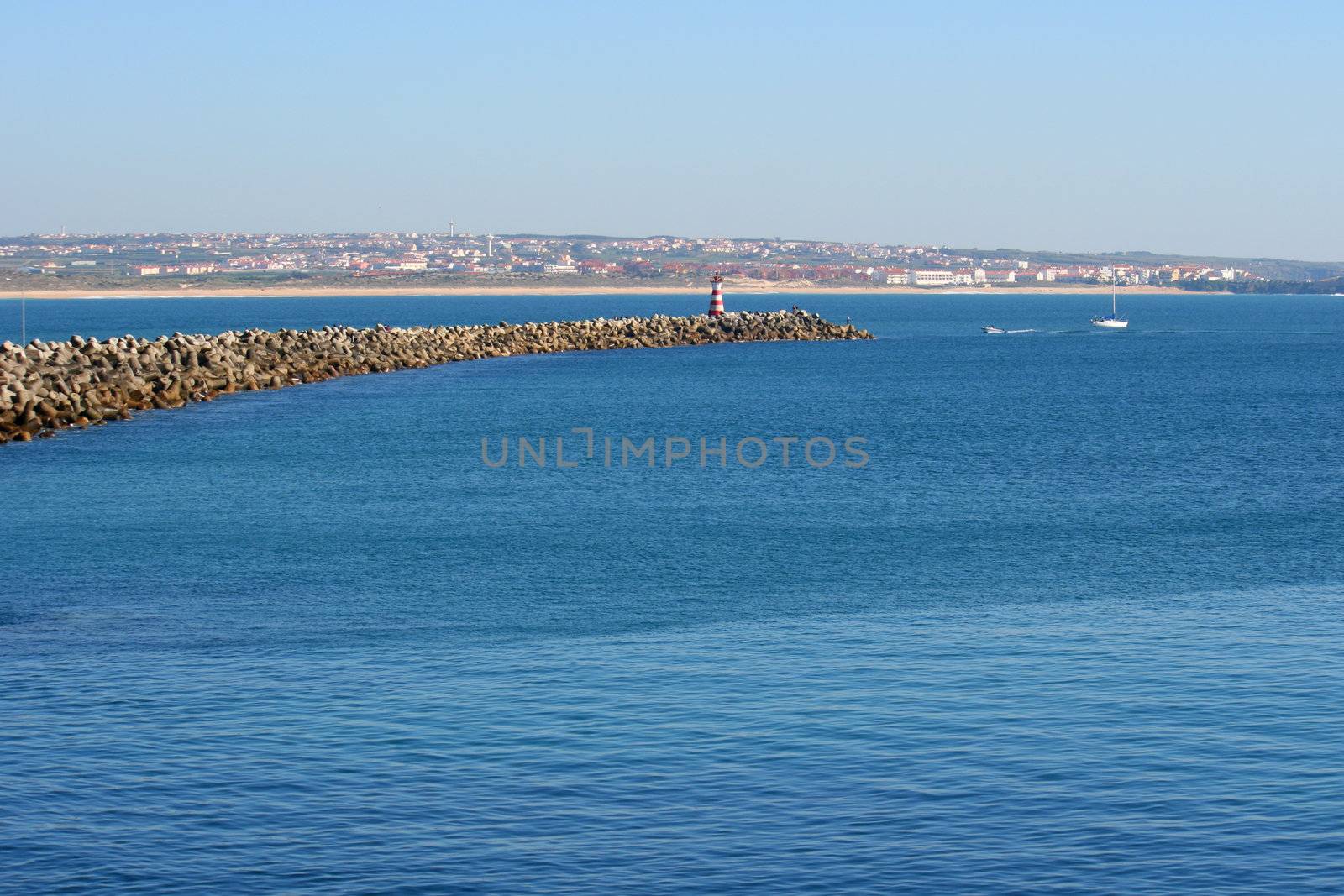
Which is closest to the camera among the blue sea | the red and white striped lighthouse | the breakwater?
the blue sea

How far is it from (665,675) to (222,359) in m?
37.2

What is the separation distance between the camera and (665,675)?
44.1 ft

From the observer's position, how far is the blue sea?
9523mm

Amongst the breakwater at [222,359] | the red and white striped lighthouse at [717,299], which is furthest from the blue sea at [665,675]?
the red and white striped lighthouse at [717,299]

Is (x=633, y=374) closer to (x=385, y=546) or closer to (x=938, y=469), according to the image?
(x=938, y=469)

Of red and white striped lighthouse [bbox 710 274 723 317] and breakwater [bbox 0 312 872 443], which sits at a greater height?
red and white striped lighthouse [bbox 710 274 723 317]

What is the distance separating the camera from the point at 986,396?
51.5 m

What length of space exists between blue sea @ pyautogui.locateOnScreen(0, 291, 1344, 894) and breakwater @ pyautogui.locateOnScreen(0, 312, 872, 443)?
5.73 m

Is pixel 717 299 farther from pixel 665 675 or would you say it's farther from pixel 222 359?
pixel 665 675

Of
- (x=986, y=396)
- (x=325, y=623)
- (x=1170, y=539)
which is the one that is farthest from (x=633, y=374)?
(x=325, y=623)

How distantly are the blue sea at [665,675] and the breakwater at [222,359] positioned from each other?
18.8 feet

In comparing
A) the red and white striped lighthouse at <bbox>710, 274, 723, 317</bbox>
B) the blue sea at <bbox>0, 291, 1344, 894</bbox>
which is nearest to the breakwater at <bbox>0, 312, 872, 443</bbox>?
the red and white striped lighthouse at <bbox>710, 274, 723, 317</bbox>

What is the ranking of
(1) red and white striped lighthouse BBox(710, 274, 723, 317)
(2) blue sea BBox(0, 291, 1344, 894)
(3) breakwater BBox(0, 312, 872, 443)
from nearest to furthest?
(2) blue sea BBox(0, 291, 1344, 894), (3) breakwater BBox(0, 312, 872, 443), (1) red and white striped lighthouse BBox(710, 274, 723, 317)

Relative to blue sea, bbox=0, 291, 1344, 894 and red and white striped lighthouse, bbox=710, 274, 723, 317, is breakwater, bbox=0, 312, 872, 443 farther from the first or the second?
blue sea, bbox=0, 291, 1344, 894
